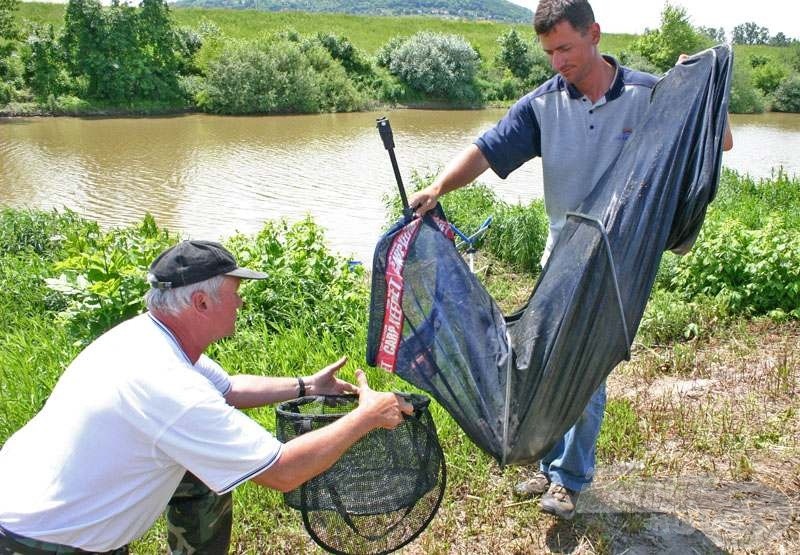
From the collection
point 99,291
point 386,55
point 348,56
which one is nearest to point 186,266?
point 99,291

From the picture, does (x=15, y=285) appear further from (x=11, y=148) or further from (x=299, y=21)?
(x=299, y=21)

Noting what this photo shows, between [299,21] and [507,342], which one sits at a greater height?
[299,21]

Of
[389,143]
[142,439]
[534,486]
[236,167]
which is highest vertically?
[389,143]

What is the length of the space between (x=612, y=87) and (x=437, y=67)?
40.5 meters

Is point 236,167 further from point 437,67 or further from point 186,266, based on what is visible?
point 437,67

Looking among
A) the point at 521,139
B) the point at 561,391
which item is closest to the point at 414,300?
the point at 561,391

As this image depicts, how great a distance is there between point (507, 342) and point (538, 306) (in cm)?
19

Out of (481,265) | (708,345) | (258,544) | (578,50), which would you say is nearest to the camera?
(578,50)

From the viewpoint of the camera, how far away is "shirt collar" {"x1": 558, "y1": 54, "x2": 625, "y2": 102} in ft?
10.1

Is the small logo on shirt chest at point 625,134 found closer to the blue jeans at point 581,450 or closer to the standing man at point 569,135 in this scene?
the standing man at point 569,135

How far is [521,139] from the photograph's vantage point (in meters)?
3.33

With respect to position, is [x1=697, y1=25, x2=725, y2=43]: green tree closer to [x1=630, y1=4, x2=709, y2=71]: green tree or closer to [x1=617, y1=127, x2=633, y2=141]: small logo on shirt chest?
[x1=630, y1=4, x2=709, y2=71]: green tree

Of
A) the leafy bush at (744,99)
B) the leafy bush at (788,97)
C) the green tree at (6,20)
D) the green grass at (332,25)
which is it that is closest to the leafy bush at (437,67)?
the green grass at (332,25)

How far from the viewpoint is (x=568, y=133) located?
3145 millimetres
